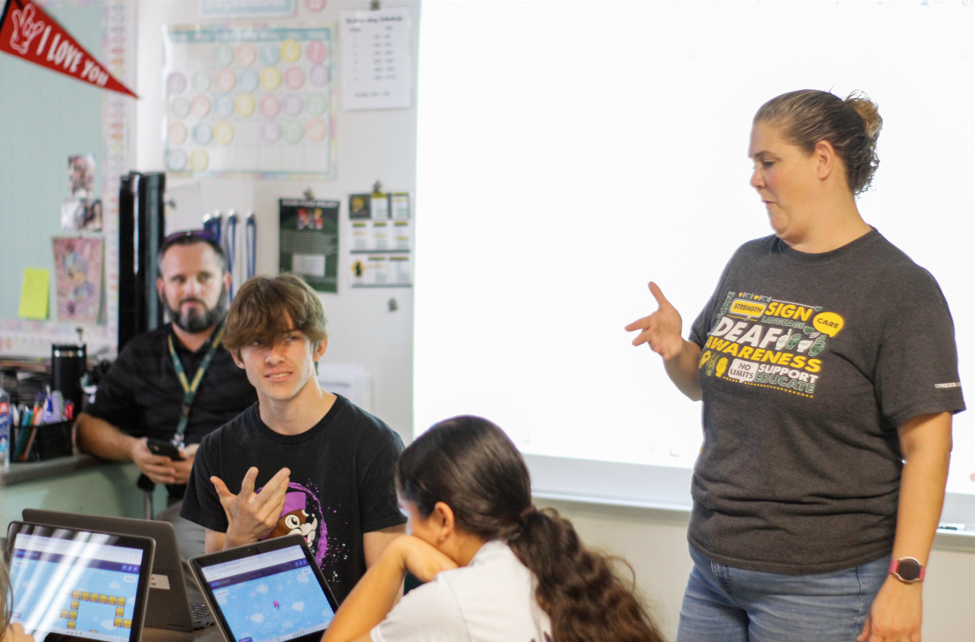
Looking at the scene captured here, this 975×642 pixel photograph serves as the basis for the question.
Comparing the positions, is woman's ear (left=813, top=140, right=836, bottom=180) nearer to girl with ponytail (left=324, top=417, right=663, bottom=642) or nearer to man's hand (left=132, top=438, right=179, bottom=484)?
girl with ponytail (left=324, top=417, right=663, bottom=642)

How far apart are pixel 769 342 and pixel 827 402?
0.14 meters

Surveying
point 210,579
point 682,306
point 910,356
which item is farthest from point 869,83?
point 210,579

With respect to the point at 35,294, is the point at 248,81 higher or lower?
higher

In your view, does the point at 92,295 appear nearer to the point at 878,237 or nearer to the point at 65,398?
the point at 65,398

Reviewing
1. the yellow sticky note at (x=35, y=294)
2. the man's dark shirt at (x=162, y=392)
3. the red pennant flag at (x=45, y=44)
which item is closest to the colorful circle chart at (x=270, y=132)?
the red pennant flag at (x=45, y=44)

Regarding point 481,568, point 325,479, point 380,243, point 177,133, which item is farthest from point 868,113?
point 177,133

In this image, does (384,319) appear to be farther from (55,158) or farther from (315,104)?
(55,158)

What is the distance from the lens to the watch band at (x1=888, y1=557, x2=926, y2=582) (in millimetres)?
1248

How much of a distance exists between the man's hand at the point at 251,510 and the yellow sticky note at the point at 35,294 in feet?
6.49

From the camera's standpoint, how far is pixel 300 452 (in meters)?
1.72

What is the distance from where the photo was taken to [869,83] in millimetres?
2141

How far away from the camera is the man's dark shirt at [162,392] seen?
2525mm

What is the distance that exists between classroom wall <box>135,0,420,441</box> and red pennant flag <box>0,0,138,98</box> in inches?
17.1

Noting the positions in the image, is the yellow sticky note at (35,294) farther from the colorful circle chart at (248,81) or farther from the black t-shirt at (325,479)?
the black t-shirt at (325,479)
